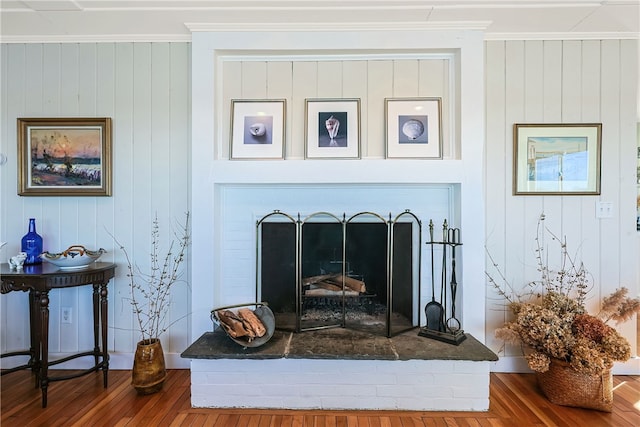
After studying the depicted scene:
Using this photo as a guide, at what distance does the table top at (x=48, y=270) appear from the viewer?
6.28ft

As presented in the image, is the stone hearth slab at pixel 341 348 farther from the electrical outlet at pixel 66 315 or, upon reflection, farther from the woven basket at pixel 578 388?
the electrical outlet at pixel 66 315

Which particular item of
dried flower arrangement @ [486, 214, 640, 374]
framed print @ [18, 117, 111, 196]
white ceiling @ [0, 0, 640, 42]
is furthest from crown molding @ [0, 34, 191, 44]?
dried flower arrangement @ [486, 214, 640, 374]

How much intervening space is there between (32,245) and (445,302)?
277 cm

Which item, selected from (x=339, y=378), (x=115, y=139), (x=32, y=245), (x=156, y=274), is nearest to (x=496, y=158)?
(x=339, y=378)

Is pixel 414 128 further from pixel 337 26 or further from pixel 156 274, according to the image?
pixel 156 274

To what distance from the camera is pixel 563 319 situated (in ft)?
6.40

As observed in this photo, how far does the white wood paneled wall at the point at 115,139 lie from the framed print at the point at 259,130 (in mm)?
357

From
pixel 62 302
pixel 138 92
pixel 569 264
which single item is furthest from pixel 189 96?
pixel 569 264

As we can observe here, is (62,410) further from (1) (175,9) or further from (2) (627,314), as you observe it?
(2) (627,314)

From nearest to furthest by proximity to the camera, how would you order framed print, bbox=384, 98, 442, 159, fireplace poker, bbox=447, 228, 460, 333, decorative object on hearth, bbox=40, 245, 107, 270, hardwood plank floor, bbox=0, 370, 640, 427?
hardwood plank floor, bbox=0, 370, 640, 427, decorative object on hearth, bbox=40, 245, 107, 270, fireplace poker, bbox=447, 228, 460, 333, framed print, bbox=384, 98, 442, 159

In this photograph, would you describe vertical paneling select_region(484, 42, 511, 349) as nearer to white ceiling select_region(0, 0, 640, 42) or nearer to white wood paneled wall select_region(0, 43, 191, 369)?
white ceiling select_region(0, 0, 640, 42)

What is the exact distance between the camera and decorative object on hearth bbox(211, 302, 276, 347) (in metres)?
1.93

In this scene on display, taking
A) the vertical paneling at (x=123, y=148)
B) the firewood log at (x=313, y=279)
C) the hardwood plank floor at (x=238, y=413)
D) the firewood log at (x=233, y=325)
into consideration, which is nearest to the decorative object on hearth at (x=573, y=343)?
the hardwood plank floor at (x=238, y=413)

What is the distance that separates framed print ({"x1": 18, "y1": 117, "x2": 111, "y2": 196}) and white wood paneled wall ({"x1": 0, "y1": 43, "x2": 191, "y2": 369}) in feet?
0.20
